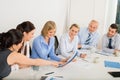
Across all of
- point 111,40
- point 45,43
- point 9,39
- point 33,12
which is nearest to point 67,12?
point 33,12

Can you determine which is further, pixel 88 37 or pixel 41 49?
pixel 88 37

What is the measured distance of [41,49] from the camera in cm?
306

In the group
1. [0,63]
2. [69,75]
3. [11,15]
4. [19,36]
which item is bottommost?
[69,75]

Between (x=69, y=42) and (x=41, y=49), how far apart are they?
2.39 feet

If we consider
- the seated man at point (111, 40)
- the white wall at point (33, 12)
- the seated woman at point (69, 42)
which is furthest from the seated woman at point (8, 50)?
the seated man at point (111, 40)

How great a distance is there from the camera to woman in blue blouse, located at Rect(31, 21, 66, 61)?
3.06 m

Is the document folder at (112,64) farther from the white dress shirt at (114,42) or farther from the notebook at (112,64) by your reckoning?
the white dress shirt at (114,42)

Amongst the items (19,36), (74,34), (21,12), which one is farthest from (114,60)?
(21,12)

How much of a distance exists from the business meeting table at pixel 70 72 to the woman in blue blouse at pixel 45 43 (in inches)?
15.9

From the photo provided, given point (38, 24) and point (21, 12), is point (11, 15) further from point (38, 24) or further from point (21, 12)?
point (38, 24)

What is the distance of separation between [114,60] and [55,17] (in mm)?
1893

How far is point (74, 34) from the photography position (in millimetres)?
3590

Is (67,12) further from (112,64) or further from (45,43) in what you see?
(112,64)

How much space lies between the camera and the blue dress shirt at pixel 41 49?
305cm
